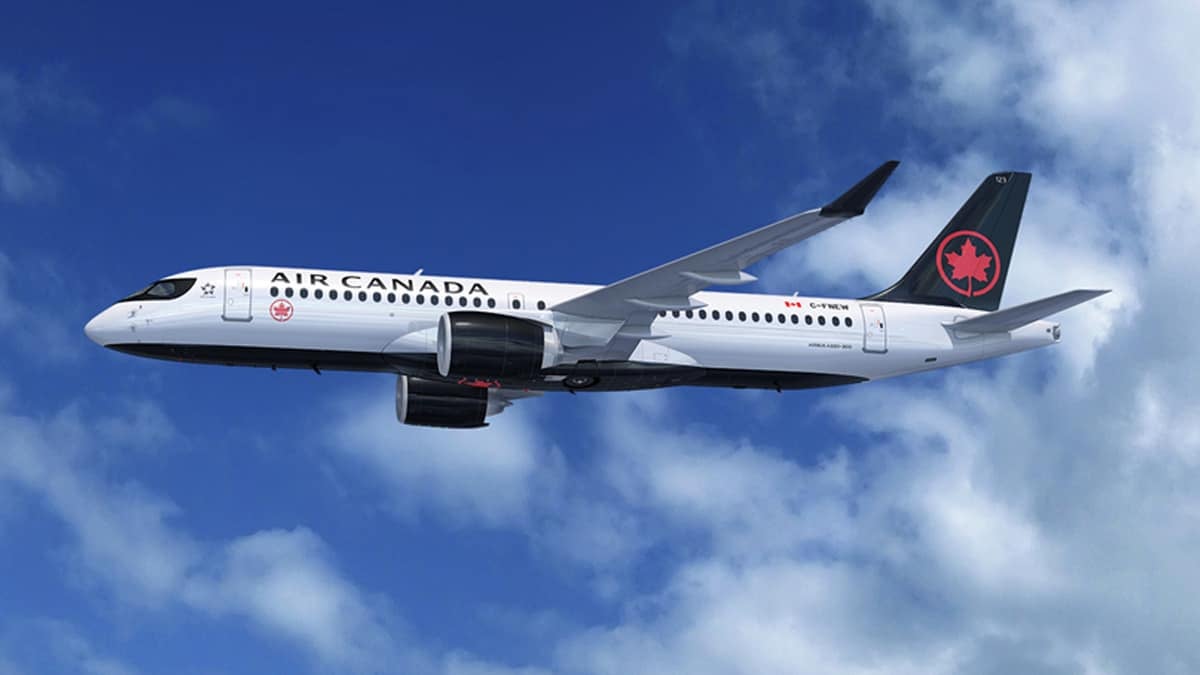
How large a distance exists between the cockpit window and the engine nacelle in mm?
7523

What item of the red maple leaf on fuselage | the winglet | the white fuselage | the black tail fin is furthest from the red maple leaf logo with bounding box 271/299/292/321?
the red maple leaf on fuselage

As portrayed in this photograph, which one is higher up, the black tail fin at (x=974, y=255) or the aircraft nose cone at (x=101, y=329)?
the black tail fin at (x=974, y=255)

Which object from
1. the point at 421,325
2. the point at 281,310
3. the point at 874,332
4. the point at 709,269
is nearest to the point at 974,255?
the point at 874,332

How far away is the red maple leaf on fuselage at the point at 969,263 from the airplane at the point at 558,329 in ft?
8.98

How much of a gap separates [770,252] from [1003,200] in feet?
56.6

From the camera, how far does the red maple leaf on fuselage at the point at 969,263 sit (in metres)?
51.9

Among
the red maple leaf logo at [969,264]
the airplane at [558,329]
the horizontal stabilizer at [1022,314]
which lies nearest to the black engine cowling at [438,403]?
the airplane at [558,329]

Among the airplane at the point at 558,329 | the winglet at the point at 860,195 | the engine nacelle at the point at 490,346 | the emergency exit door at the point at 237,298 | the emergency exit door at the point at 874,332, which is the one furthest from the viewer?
the emergency exit door at the point at 874,332

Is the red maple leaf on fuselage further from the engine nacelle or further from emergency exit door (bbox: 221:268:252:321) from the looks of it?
emergency exit door (bbox: 221:268:252:321)

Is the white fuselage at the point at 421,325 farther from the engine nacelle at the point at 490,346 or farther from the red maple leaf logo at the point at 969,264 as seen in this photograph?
the red maple leaf logo at the point at 969,264

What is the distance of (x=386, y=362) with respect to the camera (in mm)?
43406

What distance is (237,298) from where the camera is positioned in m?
42.4

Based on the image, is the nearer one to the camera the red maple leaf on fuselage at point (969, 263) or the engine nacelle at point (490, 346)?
the engine nacelle at point (490, 346)

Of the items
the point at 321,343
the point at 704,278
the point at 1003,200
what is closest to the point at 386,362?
the point at 321,343
